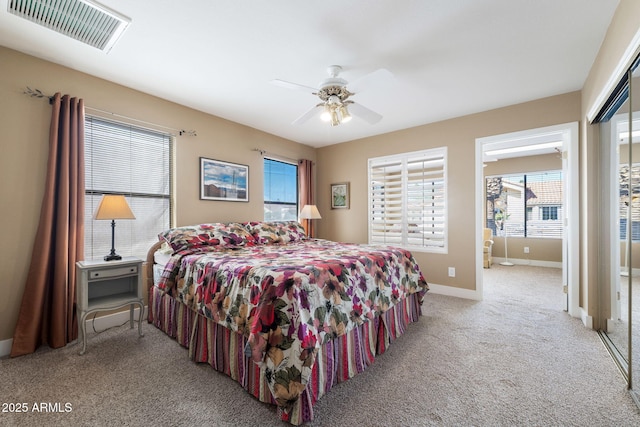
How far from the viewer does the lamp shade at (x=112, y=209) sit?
2.47 metres

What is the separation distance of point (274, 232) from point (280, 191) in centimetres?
131

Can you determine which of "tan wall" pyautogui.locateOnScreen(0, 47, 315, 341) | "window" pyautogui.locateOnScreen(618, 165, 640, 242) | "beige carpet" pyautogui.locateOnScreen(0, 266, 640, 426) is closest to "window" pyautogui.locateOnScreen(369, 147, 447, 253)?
"beige carpet" pyautogui.locateOnScreen(0, 266, 640, 426)

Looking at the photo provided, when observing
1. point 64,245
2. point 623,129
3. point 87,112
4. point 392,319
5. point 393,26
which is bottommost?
point 392,319

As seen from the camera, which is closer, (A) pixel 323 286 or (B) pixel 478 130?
(A) pixel 323 286

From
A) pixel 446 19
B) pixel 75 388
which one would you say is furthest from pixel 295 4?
pixel 75 388

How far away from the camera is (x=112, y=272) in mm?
2498

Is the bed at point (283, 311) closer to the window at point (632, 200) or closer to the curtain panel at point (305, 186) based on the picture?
the window at point (632, 200)

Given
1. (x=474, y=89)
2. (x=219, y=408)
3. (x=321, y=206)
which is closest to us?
(x=219, y=408)

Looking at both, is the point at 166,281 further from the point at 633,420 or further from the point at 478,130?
the point at 478,130

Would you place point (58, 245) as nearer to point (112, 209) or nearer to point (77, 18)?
point (112, 209)

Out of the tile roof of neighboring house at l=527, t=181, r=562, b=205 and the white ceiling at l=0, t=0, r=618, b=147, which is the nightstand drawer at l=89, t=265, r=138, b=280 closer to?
the white ceiling at l=0, t=0, r=618, b=147

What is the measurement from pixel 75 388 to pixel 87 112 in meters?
2.40

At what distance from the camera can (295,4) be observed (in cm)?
185

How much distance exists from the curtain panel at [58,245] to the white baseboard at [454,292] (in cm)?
427
